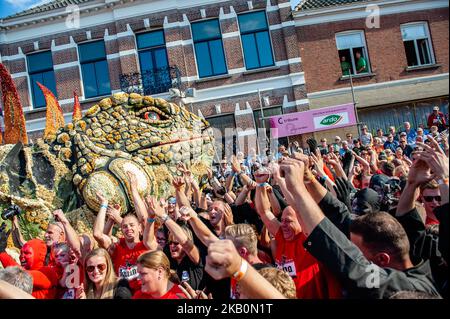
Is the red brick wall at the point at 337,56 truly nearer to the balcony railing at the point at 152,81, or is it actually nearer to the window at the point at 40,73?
the balcony railing at the point at 152,81

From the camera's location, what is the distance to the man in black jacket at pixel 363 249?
5.58 ft

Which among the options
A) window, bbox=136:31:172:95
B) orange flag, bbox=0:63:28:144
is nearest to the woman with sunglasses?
orange flag, bbox=0:63:28:144

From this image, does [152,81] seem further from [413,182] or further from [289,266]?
[413,182]

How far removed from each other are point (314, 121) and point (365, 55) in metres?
2.32

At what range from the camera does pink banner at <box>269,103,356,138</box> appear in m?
10.1

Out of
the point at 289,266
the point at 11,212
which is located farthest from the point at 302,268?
the point at 11,212

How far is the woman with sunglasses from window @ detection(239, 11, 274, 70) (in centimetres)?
1222

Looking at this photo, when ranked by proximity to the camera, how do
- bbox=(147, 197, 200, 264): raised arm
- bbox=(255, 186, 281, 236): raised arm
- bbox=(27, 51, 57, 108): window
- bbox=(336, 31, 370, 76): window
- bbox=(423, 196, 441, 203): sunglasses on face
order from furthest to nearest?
bbox=(27, 51, 57, 108): window, bbox=(336, 31, 370, 76): window, bbox=(255, 186, 281, 236): raised arm, bbox=(147, 197, 200, 264): raised arm, bbox=(423, 196, 441, 203): sunglasses on face

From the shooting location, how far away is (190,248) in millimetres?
3197

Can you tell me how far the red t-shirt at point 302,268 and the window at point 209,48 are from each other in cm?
1195

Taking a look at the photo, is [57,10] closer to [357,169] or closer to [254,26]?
[254,26]

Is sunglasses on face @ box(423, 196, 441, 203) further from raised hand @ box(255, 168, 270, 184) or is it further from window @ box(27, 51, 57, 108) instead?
window @ box(27, 51, 57, 108)

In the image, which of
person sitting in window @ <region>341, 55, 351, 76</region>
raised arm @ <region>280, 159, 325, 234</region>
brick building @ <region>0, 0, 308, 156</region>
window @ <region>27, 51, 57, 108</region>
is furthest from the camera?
brick building @ <region>0, 0, 308, 156</region>

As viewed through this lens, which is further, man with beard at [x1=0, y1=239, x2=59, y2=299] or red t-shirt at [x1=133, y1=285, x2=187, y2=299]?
man with beard at [x1=0, y1=239, x2=59, y2=299]
